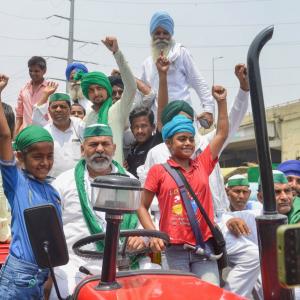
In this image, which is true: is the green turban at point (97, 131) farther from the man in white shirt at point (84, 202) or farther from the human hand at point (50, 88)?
the human hand at point (50, 88)

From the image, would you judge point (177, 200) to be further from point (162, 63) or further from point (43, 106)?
point (43, 106)

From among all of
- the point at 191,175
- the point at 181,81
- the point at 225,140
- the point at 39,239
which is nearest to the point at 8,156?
the point at 39,239

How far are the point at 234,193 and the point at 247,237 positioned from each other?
5.53ft

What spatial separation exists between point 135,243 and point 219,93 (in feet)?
5.87

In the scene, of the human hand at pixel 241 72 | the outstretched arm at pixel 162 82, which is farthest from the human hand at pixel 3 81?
the human hand at pixel 241 72

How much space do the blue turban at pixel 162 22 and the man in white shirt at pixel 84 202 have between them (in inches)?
87.6

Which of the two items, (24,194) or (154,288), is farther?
(24,194)

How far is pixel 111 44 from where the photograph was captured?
210 inches

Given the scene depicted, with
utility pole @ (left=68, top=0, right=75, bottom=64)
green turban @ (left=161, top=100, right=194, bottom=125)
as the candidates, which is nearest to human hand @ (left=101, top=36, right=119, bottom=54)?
green turban @ (left=161, top=100, right=194, bottom=125)

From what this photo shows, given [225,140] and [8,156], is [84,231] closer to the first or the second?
[8,156]

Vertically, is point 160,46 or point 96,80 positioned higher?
point 160,46

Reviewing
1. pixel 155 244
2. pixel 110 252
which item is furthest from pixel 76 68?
pixel 110 252

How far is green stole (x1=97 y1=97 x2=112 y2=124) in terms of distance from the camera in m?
5.13

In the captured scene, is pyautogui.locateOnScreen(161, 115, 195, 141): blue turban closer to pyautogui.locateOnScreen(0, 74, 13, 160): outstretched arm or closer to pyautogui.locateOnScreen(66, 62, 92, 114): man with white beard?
pyautogui.locateOnScreen(0, 74, 13, 160): outstretched arm
